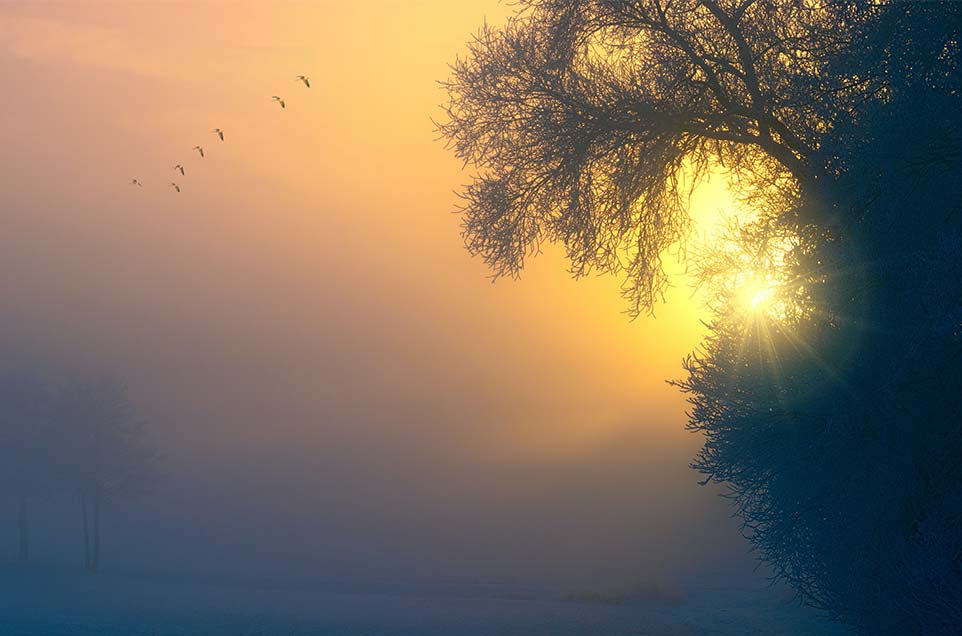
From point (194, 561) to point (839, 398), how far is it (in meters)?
67.1

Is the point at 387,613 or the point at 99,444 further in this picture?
the point at 99,444

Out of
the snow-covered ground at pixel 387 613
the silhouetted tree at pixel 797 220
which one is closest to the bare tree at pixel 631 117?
the silhouetted tree at pixel 797 220

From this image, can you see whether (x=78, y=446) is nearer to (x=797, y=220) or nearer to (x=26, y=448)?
(x=26, y=448)

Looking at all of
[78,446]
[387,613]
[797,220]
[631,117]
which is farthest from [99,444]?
[797,220]

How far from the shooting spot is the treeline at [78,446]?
2360 inches

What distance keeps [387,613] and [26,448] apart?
4453 cm

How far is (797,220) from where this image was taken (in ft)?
36.2

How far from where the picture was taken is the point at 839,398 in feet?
33.2

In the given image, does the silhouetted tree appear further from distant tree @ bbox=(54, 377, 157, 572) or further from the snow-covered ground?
distant tree @ bbox=(54, 377, 157, 572)

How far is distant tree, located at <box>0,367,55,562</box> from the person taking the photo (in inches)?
2432

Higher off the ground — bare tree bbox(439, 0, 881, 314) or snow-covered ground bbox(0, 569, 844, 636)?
bare tree bbox(439, 0, 881, 314)

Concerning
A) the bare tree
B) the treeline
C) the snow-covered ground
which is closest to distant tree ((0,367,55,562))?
the treeline

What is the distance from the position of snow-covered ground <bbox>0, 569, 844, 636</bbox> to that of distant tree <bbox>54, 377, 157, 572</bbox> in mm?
14299

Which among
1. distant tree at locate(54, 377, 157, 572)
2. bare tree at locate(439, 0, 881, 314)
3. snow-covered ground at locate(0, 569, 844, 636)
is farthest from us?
distant tree at locate(54, 377, 157, 572)
